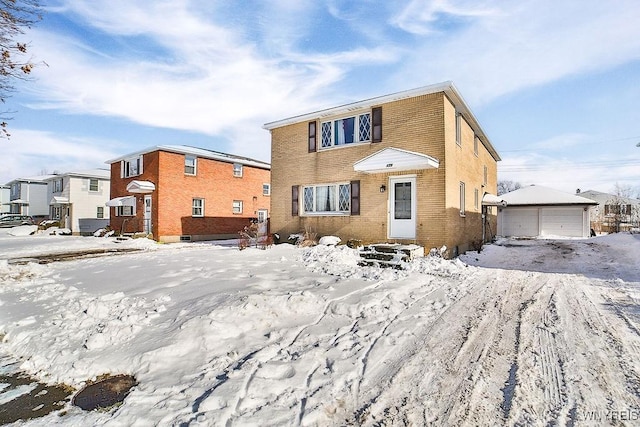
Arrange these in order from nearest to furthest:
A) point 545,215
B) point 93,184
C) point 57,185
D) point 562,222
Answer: point 562,222 < point 545,215 < point 93,184 < point 57,185

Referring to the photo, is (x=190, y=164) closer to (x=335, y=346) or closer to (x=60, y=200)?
(x=60, y=200)

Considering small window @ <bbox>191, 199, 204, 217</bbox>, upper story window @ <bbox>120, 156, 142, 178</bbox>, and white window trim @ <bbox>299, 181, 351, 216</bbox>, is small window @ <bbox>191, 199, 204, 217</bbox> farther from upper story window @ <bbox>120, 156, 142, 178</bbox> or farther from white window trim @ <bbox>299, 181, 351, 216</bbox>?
white window trim @ <bbox>299, 181, 351, 216</bbox>

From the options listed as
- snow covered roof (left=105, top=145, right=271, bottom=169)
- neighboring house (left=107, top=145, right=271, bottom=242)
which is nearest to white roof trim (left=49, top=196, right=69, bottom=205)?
neighboring house (left=107, top=145, right=271, bottom=242)

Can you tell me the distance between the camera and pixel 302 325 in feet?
14.5

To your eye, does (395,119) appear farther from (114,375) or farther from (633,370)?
(114,375)

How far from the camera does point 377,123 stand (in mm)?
12258

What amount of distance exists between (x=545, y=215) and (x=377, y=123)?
1871cm

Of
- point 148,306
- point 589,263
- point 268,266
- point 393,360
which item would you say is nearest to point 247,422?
point 393,360

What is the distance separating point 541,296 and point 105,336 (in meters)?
7.56

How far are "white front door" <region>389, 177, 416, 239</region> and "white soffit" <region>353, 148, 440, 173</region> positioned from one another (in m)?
0.68

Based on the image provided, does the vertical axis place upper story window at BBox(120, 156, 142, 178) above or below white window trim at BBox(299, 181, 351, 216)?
above

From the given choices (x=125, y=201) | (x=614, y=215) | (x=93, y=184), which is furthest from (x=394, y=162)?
(x=614, y=215)

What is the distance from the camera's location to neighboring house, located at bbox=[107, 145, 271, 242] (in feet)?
64.2

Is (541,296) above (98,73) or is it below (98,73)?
below
